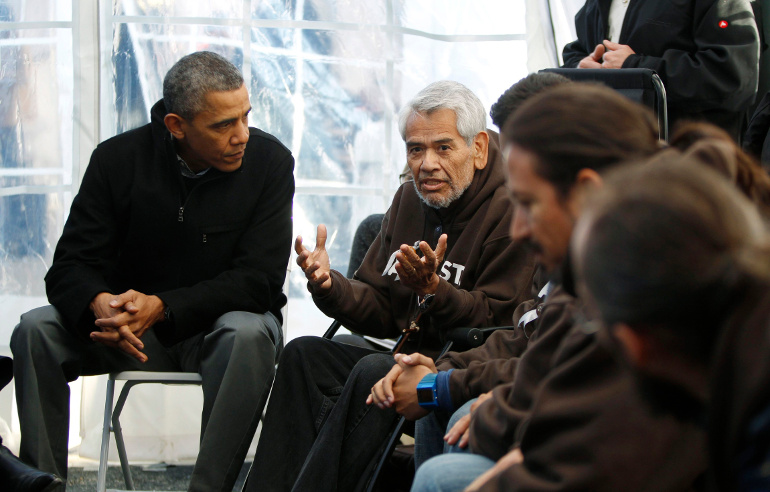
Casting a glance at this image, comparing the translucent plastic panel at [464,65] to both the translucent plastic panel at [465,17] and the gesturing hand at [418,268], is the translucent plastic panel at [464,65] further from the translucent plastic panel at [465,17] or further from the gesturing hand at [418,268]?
the gesturing hand at [418,268]

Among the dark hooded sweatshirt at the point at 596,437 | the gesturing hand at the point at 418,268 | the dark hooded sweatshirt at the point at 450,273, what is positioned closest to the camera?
the dark hooded sweatshirt at the point at 596,437

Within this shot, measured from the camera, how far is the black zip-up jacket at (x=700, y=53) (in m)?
3.01

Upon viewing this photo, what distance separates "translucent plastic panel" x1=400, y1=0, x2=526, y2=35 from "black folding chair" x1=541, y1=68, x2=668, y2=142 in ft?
3.47

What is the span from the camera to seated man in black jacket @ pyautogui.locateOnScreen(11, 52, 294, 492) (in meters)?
2.71

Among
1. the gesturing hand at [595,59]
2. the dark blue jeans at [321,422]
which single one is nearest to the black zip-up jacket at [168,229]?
the dark blue jeans at [321,422]

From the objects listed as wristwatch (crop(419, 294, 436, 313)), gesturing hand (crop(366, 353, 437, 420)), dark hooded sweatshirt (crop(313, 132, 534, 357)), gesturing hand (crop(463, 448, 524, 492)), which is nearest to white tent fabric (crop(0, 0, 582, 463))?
dark hooded sweatshirt (crop(313, 132, 534, 357))

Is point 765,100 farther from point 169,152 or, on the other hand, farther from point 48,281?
point 48,281

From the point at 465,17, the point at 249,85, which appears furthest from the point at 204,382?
the point at 465,17

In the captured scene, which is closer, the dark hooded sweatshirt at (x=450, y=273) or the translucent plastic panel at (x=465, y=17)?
the dark hooded sweatshirt at (x=450, y=273)

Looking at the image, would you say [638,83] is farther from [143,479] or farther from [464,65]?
[143,479]

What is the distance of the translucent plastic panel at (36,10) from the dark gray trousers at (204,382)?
150cm

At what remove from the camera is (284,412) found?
8.38 feet

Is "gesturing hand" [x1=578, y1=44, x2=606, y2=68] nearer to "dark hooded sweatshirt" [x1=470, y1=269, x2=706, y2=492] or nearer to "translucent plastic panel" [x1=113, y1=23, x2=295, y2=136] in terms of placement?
"translucent plastic panel" [x1=113, y1=23, x2=295, y2=136]

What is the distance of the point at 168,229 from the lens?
9.70ft
